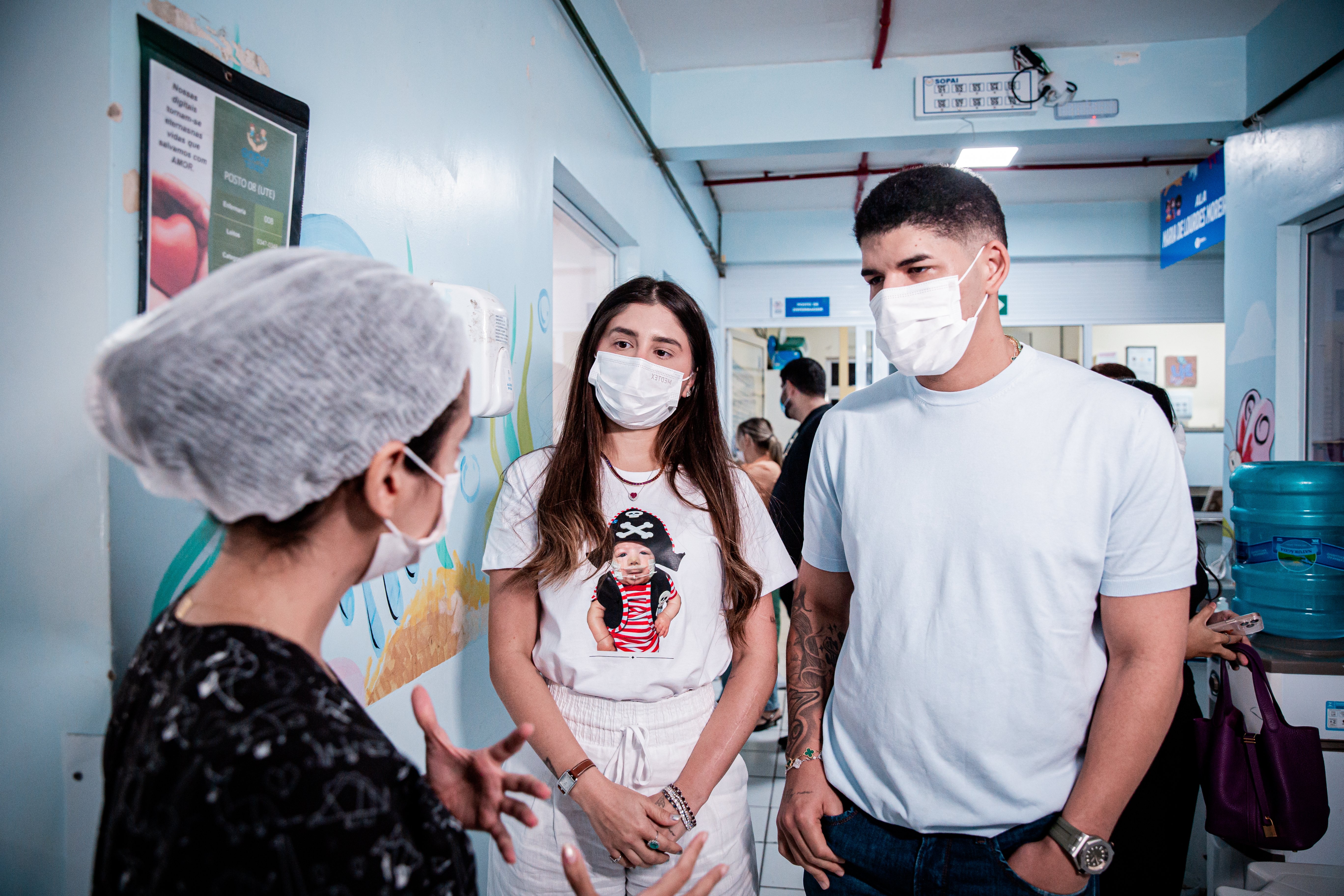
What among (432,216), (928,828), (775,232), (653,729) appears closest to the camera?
(928,828)

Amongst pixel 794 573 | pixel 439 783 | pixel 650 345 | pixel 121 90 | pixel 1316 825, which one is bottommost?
pixel 1316 825

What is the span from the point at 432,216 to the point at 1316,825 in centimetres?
225

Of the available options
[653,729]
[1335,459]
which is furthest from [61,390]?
[1335,459]

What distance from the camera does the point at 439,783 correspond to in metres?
0.93

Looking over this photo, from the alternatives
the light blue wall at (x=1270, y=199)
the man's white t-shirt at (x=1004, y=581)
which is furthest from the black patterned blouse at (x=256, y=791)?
the light blue wall at (x=1270, y=199)

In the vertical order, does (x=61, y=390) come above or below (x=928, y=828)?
above

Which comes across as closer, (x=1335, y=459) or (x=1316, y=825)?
(x=1316, y=825)

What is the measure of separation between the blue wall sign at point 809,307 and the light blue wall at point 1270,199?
→ 12.0 feet

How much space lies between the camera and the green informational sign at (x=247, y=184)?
1.04 m

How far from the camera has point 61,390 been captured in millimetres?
926

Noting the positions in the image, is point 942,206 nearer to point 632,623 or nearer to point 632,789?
point 632,623

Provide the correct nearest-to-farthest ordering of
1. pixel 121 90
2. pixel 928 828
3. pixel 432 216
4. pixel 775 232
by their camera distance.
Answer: pixel 121 90 → pixel 928 828 → pixel 432 216 → pixel 775 232

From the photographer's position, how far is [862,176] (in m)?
5.93

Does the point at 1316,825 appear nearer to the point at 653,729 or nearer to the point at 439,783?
the point at 653,729
